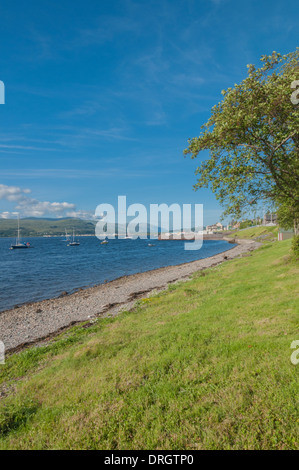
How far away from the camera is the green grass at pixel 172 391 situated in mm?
4910

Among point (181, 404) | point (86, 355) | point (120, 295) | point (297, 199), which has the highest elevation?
point (297, 199)

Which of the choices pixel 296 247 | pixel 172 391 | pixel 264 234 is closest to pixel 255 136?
pixel 172 391

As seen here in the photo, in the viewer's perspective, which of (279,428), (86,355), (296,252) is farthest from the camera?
(296,252)

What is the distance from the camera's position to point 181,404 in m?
5.80

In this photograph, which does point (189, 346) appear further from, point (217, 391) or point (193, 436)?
point (193, 436)

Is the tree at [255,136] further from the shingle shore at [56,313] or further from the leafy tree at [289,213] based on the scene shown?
the shingle shore at [56,313]

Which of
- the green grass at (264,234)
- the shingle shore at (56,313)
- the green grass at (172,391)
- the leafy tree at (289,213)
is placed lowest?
the shingle shore at (56,313)

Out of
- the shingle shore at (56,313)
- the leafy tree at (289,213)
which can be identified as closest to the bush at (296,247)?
the leafy tree at (289,213)

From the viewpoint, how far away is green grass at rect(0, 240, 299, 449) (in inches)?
193

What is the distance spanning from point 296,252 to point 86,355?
21288 millimetres

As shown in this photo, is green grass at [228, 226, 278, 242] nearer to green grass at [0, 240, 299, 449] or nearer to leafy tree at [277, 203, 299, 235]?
leafy tree at [277, 203, 299, 235]

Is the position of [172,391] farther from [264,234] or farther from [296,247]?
[264,234]
